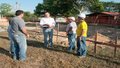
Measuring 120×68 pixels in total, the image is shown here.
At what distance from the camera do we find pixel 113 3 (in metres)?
97.5

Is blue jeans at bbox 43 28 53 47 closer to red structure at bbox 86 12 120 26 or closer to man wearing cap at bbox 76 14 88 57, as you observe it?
man wearing cap at bbox 76 14 88 57

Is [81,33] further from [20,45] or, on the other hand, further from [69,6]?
[69,6]

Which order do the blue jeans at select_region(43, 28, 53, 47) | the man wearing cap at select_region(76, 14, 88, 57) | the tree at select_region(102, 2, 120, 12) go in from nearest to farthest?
the man wearing cap at select_region(76, 14, 88, 57) → the blue jeans at select_region(43, 28, 53, 47) → the tree at select_region(102, 2, 120, 12)

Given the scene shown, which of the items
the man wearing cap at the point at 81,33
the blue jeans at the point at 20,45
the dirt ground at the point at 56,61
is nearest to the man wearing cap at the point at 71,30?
the dirt ground at the point at 56,61

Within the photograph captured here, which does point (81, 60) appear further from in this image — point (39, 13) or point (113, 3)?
point (113, 3)

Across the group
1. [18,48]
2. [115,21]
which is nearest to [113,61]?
[18,48]

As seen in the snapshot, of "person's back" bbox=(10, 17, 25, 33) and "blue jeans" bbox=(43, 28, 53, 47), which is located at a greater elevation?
"person's back" bbox=(10, 17, 25, 33)

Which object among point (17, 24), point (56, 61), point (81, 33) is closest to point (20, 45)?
point (17, 24)

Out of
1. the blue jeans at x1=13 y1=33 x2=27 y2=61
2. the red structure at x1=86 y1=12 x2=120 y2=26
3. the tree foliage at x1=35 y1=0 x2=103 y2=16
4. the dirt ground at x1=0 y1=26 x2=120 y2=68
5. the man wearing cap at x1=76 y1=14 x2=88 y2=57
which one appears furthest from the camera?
the tree foliage at x1=35 y1=0 x2=103 y2=16

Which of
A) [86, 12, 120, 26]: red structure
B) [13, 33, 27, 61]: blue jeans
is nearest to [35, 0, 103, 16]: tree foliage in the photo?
[86, 12, 120, 26]: red structure

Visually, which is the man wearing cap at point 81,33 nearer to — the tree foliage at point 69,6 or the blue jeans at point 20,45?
the blue jeans at point 20,45

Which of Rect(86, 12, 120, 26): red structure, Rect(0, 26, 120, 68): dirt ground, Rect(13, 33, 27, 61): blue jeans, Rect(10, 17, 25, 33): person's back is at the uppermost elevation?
Rect(10, 17, 25, 33): person's back

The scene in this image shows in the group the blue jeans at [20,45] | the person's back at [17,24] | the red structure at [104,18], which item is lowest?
the red structure at [104,18]

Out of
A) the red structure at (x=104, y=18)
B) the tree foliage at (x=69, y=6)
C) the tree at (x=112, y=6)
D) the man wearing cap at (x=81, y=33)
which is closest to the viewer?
the man wearing cap at (x=81, y=33)
